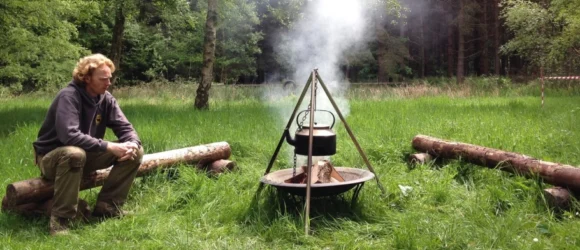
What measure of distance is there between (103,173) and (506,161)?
4208mm

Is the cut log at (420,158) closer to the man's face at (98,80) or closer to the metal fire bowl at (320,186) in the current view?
the metal fire bowl at (320,186)

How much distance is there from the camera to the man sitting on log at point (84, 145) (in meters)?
4.47

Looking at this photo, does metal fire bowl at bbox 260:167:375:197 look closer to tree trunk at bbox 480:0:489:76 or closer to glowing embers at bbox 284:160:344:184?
glowing embers at bbox 284:160:344:184

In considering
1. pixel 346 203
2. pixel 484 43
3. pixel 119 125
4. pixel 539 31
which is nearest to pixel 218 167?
pixel 119 125

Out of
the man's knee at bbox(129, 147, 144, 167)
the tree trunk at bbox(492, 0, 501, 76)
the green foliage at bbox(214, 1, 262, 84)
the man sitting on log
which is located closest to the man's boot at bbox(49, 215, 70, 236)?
the man sitting on log

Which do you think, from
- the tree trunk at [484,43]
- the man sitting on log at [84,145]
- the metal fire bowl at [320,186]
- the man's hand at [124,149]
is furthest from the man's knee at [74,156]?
the tree trunk at [484,43]

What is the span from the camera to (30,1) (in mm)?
11797

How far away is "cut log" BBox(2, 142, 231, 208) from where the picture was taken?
15.2 feet

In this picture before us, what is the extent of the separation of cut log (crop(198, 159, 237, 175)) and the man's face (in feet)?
6.53

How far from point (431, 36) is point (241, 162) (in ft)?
104

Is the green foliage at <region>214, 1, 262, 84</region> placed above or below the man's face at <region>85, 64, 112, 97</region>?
above

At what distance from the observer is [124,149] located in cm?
479

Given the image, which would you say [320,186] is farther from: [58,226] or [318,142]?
[58,226]

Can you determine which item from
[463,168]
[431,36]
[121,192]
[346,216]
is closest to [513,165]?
[463,168]
